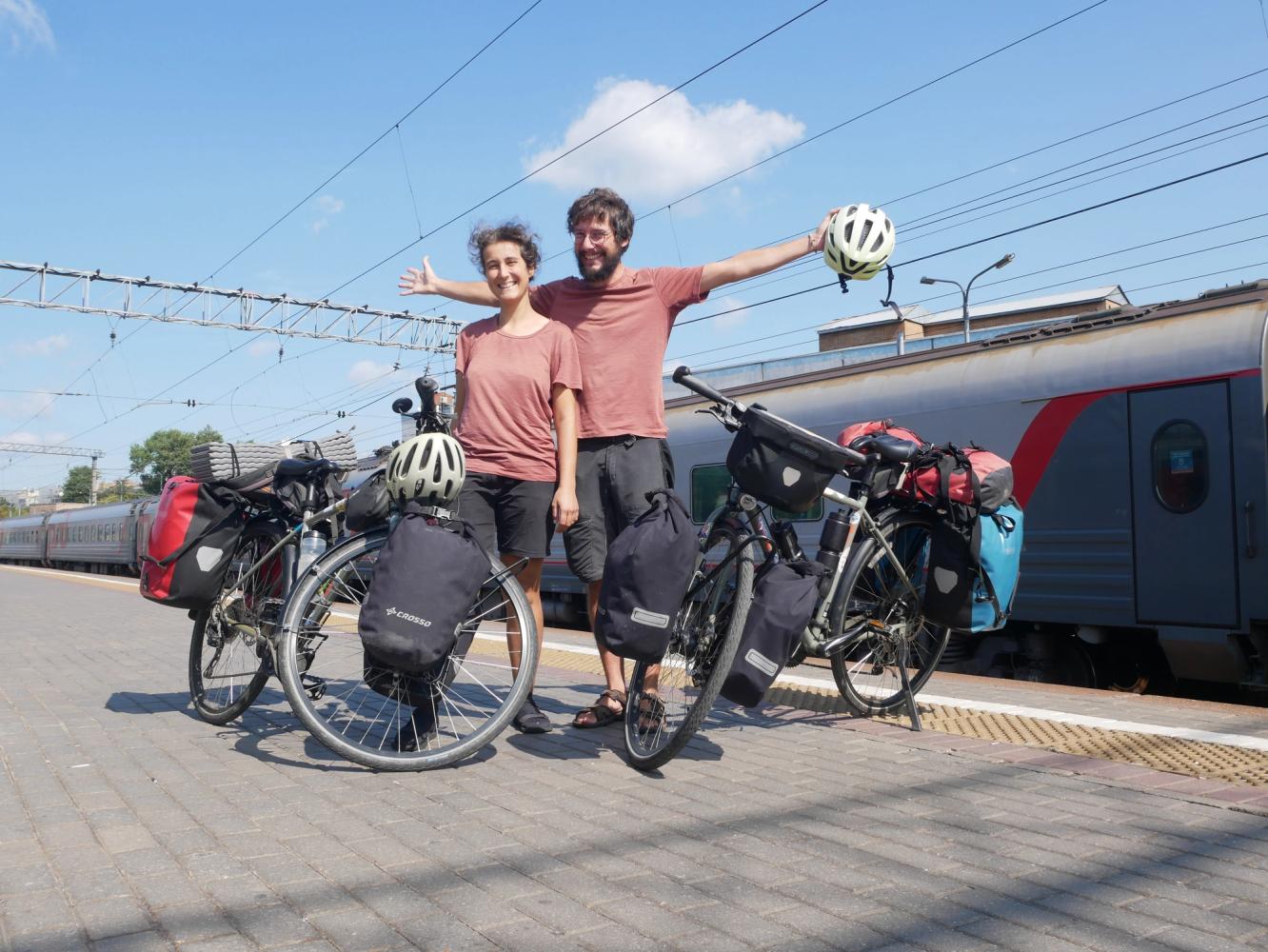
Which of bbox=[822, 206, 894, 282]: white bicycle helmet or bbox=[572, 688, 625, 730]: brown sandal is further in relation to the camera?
bbox=[572, 688, 625, 730]: brown sandal

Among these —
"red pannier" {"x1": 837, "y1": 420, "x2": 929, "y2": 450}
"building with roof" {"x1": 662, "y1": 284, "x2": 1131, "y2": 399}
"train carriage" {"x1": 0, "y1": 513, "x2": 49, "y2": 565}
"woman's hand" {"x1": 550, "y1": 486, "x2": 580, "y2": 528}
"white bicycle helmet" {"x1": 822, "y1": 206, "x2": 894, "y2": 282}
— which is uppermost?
"building with roof" {"x1": 662, "y1": 284, "x2": 1131, "y2": 399}

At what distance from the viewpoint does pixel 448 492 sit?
4141 millimetres

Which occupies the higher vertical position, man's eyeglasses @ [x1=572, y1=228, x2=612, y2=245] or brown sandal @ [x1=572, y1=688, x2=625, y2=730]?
man's eyeglasses @ [x1=572, y1=228, x2=612, y2=245]

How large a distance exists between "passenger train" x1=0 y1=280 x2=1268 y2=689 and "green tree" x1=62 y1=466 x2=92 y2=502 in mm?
132214

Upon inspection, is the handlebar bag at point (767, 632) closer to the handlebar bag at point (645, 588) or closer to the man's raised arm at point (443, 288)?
the handlebar bag at point (645, 588)

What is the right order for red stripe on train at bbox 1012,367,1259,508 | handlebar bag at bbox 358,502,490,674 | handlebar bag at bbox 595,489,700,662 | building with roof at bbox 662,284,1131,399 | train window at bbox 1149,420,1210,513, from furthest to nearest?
building with roof at bbox 662,284,1131,399, red stripe on train at bbox 1012,367,1259,508, train window at bbox 1149,420,1210,513, handlebar bag at bbox 595,489,700,662, handlebar bag at bbox 358,502,490,674

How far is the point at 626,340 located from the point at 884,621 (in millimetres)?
1666

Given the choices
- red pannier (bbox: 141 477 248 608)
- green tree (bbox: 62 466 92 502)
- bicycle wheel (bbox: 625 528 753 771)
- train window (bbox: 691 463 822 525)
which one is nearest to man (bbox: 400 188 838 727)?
bicycle wheel (bbox: 625 528 753 771)

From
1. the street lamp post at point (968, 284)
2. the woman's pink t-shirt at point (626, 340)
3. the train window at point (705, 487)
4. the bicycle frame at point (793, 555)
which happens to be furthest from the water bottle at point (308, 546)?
the street lamp post at point (968, 284)

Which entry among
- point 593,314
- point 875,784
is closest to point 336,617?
point 593,314

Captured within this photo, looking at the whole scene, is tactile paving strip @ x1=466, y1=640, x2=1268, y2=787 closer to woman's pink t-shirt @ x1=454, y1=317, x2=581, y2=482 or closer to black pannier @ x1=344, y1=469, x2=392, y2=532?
black pannier @ x1=344, y1=469, x2=392, y2=532

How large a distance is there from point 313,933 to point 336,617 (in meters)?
1.96

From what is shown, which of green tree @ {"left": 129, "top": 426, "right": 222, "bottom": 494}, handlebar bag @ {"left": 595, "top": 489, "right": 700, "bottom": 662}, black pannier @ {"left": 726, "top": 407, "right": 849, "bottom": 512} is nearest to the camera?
handlebar bag @ {"left": 595, "top": 489, "right": 700, "bottom": 662}

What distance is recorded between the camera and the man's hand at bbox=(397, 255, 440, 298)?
523cm
